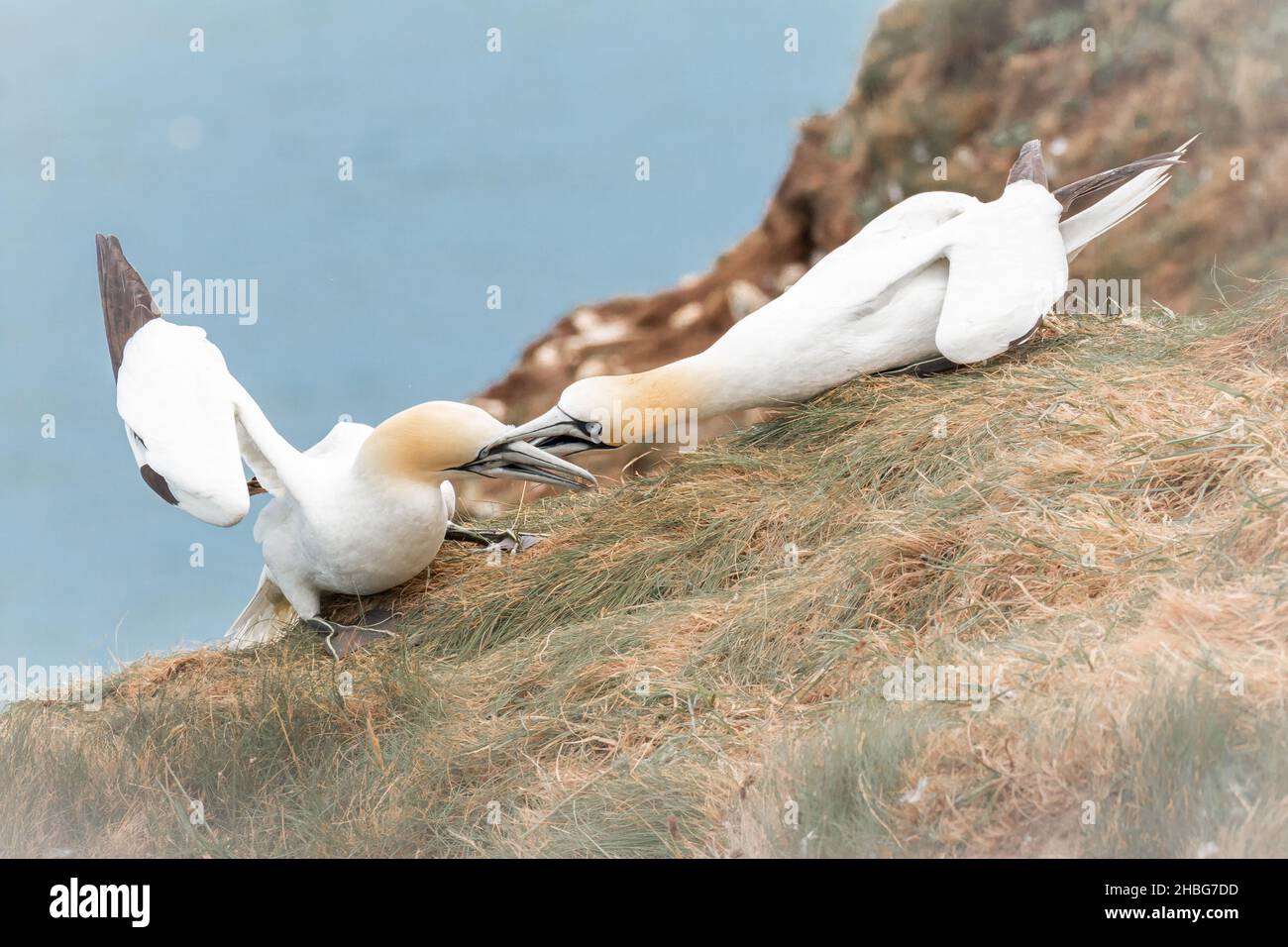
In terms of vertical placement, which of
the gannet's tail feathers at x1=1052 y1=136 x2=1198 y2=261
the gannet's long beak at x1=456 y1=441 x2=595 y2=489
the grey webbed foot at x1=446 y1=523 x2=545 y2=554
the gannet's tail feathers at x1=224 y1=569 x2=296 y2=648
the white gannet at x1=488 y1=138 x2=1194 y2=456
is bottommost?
the gannet's tail feathers at x1=224 y1=569 x2=296 y2=648

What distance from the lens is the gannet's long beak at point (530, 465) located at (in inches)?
220

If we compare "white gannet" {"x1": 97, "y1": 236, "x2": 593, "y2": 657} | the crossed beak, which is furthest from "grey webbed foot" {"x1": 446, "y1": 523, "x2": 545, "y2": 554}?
the crossed beak

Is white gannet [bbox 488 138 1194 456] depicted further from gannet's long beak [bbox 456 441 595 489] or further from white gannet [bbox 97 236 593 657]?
white gannet [bbox 97 236 593 657]

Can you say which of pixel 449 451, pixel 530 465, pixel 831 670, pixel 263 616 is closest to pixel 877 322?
pixel 530 465

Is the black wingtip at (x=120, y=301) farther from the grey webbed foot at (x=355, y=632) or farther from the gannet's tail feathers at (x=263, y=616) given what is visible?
the grey webbed foot at (x=355, y=632)

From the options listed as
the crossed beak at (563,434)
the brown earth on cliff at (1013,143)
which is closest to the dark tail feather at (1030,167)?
the crossed beak at (563,434)

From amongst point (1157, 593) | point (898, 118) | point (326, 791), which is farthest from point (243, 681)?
point (898, 118)

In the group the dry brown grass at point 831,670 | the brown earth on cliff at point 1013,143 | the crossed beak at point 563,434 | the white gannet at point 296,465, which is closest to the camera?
the dry brown grass at point 831,670

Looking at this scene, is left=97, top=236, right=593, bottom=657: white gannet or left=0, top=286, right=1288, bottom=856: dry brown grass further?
left=97, top=236, right=593, bottom=657: white gannet

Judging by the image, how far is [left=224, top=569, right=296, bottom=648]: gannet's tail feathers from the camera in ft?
21.7

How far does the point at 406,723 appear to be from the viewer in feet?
15.8

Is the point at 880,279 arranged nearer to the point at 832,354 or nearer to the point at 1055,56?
the point at 832,354

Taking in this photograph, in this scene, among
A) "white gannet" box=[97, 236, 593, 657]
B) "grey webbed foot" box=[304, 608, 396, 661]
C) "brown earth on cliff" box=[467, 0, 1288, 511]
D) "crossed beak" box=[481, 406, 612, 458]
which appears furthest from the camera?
"brown earth on cliff" box=[467, 0, 1288, 511]

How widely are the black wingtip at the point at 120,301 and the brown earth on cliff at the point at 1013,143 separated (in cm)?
495
